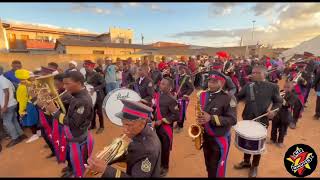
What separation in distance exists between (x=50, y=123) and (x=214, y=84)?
437cm

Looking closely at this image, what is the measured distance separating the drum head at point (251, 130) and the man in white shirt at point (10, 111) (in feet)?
20.9

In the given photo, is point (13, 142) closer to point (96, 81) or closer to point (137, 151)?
point (96, 81)

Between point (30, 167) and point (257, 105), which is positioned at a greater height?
point (257, 105)

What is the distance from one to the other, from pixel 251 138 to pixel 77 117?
3.09 meters

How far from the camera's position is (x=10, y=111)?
6.81 meters

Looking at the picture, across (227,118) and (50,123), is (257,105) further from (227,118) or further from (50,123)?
(50,123)

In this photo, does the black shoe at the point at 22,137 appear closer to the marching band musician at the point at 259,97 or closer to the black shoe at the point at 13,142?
the black shoe at the point at 13,142

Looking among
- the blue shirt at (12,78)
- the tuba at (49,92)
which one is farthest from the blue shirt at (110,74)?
the tuba at (49,92)

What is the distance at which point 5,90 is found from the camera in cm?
638

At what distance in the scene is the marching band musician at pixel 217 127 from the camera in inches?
148

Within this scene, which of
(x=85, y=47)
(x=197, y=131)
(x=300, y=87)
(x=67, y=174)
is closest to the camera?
(x=197, y=131)

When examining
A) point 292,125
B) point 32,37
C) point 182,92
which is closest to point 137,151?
point 182,92

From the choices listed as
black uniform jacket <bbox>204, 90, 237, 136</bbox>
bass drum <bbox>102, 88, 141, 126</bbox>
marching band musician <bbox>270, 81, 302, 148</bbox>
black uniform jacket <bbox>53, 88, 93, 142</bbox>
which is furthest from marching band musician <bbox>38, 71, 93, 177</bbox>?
marching band musician <bbox>270, 81, 302, 148</bbox>

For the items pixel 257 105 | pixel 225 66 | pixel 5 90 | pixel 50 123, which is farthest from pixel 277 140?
pixel 5 90
